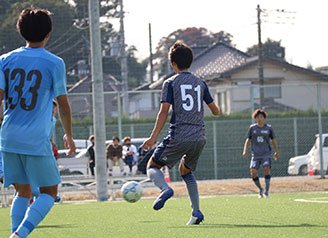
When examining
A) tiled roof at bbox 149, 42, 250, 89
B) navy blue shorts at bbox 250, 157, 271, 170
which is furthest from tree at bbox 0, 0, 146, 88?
navy blue shorts at bbox 250, 157, 271, 170

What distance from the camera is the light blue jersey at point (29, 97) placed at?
480cm

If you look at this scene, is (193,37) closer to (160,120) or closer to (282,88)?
(282,88)

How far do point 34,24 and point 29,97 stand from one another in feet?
1.91

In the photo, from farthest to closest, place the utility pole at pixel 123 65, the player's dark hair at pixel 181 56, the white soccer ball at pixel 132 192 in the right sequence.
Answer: the utility pole at pixel 123 65 < the white soccer ball at pixel 132 192 < the player's dark hair at pixel 181 56

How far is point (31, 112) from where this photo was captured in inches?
190

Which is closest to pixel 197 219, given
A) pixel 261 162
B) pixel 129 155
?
pixel 261 162

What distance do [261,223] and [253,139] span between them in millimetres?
7166

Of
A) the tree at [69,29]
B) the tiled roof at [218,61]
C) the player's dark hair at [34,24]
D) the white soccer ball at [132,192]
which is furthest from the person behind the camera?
the tiled roof at [218,61]

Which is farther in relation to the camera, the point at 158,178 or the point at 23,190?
the point at 158,178

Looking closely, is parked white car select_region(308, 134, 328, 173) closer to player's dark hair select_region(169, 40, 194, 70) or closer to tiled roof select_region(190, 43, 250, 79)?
tiled roof select_region(190, 43, 250, 79)

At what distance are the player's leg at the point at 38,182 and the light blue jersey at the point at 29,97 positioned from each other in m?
0.07

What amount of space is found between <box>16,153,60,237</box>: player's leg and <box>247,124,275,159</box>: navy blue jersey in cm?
972

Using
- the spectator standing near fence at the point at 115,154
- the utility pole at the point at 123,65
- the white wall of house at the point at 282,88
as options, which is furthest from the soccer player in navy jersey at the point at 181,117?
the white wall of house at the point at 282,88

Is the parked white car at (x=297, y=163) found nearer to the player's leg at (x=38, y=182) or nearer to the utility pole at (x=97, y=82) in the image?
the utility pole at (x=97, y=82)
